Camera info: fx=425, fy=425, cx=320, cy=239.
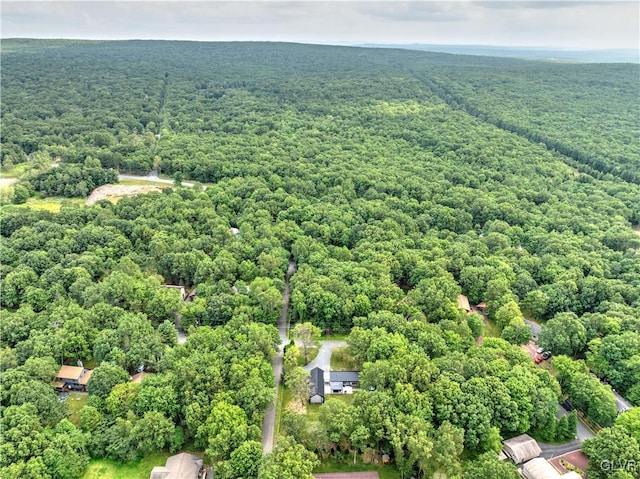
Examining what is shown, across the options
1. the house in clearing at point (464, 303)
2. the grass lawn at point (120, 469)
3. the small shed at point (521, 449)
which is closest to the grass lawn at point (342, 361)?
the small shed at point (521, 449)

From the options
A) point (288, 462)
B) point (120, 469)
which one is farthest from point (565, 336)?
point (120, 469)

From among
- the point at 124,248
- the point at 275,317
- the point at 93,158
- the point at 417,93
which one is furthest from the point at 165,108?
the point at 275,317

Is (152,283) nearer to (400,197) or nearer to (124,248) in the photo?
(124,248)

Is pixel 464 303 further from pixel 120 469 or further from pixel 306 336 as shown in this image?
pixel 120 469

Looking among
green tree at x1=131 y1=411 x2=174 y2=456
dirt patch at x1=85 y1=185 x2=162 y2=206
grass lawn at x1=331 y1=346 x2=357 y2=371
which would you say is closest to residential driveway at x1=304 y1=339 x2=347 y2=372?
grass lawn at x1=331 y1=346 x2=357 y2=371

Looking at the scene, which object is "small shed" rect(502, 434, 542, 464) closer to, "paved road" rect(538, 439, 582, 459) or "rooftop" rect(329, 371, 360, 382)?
"paved road" rect(538, 439, 582, 459)

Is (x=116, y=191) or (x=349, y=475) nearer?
(x=349, y=475)

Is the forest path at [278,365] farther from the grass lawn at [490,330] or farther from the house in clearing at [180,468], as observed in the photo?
the grass lawn at [490,330]
